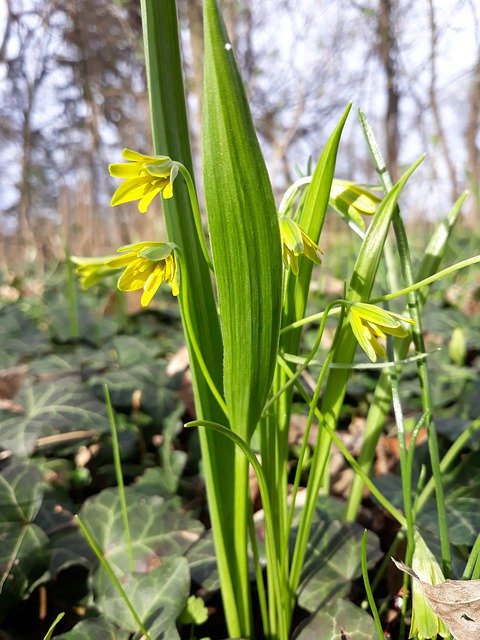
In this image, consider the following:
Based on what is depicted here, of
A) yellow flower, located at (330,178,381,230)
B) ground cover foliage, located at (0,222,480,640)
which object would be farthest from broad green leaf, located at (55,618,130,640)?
yellow flower, located at (330,178,381,230)

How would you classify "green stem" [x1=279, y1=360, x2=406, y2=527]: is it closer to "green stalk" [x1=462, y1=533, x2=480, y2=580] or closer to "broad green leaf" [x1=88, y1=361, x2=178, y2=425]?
"green stalk" [x1=462, y1=533, x2=480, y2=580]

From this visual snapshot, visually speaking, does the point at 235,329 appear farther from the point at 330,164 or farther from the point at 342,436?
the point at 342,436

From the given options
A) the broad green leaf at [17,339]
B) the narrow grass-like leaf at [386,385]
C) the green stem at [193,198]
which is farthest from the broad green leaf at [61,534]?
the broad green leaf at [17,339]

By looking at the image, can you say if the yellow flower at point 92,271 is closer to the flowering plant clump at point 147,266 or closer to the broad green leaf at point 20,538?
the flowering plant clump at point 147,266

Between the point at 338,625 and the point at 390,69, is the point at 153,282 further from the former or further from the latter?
the point at 390,69

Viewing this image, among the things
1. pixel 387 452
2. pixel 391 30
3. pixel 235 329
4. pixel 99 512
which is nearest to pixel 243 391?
pixel 235 329

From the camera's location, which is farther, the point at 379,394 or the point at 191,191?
the point at 379,394
